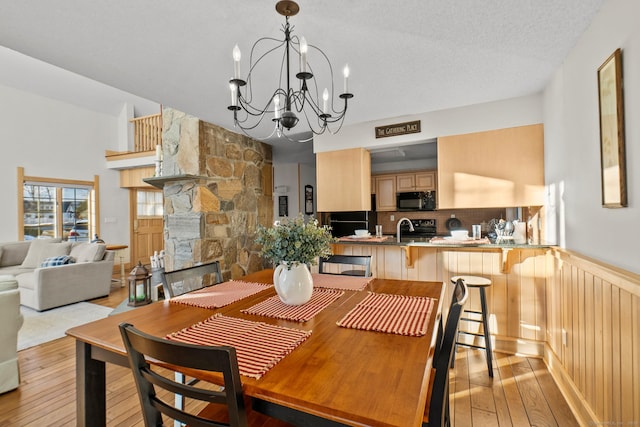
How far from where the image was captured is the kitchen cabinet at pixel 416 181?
5.61 meters

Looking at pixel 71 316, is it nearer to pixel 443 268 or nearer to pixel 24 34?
pixel 24 34

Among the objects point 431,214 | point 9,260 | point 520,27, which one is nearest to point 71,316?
point 9,260

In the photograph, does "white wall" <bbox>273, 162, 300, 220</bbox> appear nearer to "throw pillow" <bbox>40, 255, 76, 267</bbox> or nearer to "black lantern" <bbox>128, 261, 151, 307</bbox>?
"black lantern" <bbox>128, 261, 151, 307</bbox>

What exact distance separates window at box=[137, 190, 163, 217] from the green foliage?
7.07 meters

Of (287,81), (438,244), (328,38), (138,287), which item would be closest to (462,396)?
(438,244)

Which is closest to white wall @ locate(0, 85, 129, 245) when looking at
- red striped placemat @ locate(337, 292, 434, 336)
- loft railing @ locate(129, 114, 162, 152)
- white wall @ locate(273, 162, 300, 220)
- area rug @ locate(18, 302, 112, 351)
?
loft railing @ locate(129, 114, 162, 152)

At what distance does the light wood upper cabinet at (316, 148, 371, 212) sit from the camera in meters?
3.59

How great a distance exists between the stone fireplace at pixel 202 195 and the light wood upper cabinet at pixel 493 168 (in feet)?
7.95

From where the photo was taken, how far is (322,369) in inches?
35.5

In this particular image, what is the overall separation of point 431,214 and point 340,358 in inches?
209

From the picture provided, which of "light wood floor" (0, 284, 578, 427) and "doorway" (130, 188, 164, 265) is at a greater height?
"doorway" (130, 188, 164, 265)

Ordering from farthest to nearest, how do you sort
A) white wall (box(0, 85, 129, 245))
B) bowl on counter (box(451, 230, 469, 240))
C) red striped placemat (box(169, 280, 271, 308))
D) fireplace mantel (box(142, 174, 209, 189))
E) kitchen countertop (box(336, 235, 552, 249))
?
white wall (box(0, 85, 129, 245)) → fireplace mantel (box(142, 174, 209, 189)) → bowl on counter (box(451, 230, 469, 240)) → kitchen countertop (box(336, 235, 552, 249)) → red striped placemat (box(169, 280, 271, 308))

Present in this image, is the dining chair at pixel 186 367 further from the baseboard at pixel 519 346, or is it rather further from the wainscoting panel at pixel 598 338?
the baseboard at pixel 519 346

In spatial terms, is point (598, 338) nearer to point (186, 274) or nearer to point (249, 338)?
point (249, 338)
